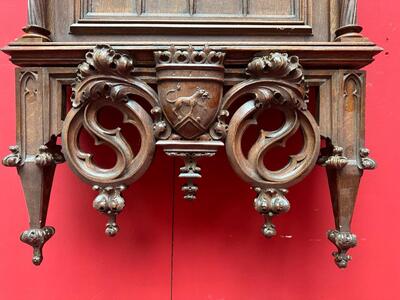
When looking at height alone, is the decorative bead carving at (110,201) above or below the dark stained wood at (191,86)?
below

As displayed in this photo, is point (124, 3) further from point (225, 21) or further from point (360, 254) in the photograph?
point (360, 254)

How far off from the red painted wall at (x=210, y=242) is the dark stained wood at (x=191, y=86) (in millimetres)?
122

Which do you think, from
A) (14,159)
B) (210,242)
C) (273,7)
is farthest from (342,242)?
(14,159)

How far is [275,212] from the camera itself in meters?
0.59

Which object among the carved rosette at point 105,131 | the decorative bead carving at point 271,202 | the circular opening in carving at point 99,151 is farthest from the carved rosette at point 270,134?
the circular opening in carving at point 99,151

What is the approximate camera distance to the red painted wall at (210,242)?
73 cm

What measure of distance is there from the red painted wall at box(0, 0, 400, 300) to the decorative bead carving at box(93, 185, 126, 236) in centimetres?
14

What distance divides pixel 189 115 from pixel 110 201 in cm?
15

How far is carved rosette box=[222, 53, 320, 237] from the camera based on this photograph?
583mm

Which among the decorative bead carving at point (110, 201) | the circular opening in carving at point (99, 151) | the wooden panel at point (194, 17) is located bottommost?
the decorative bead carving at point (110, 201)

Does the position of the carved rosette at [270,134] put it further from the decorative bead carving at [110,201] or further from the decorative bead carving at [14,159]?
the decorative bead carving at [14,159]

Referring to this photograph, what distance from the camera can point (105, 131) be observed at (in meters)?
0.60

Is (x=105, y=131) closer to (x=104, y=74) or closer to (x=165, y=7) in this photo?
(x=104, y=74)

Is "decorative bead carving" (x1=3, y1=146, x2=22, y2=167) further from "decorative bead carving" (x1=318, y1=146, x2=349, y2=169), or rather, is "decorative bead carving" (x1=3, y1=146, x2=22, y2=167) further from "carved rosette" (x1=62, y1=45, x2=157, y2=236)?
"decorative bead carving" (x1=318, y1=146, x2=349, y2=169)
